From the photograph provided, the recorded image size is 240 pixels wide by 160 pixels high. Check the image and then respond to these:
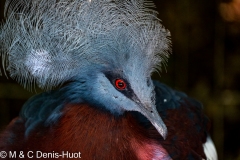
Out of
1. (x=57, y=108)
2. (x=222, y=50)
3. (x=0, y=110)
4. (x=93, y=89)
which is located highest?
(x=93, y=89)

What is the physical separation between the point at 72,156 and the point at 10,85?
56.5 inches

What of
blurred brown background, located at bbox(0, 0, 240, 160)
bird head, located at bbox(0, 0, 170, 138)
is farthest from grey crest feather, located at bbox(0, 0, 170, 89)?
blurred brown background, located at bbox(0, 0, 240, 160)

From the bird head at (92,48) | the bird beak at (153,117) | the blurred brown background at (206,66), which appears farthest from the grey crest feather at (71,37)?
the blurred brown background at (206,66)

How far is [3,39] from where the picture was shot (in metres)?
1.58

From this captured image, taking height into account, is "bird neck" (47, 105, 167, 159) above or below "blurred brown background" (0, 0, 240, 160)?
above

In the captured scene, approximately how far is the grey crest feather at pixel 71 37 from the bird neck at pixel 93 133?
12 cm

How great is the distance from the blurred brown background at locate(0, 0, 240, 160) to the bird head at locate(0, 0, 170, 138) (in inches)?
50.8

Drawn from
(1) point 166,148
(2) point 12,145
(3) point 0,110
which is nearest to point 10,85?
(3) point 0,110

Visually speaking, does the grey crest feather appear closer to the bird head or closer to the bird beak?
the bird head

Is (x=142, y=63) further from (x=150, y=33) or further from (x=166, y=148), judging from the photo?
(x=166, y=148)

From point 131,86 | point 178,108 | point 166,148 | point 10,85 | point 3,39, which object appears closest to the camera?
point 131,86

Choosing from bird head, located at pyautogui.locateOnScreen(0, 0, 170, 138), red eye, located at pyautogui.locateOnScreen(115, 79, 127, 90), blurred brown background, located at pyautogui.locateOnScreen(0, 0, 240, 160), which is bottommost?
blurred brown background, located at pyautogui.locateOnScreen(0, 0, 240, 160)

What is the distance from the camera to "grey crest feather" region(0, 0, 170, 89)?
1493 millimetres

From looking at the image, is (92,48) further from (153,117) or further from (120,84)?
(153,117)
